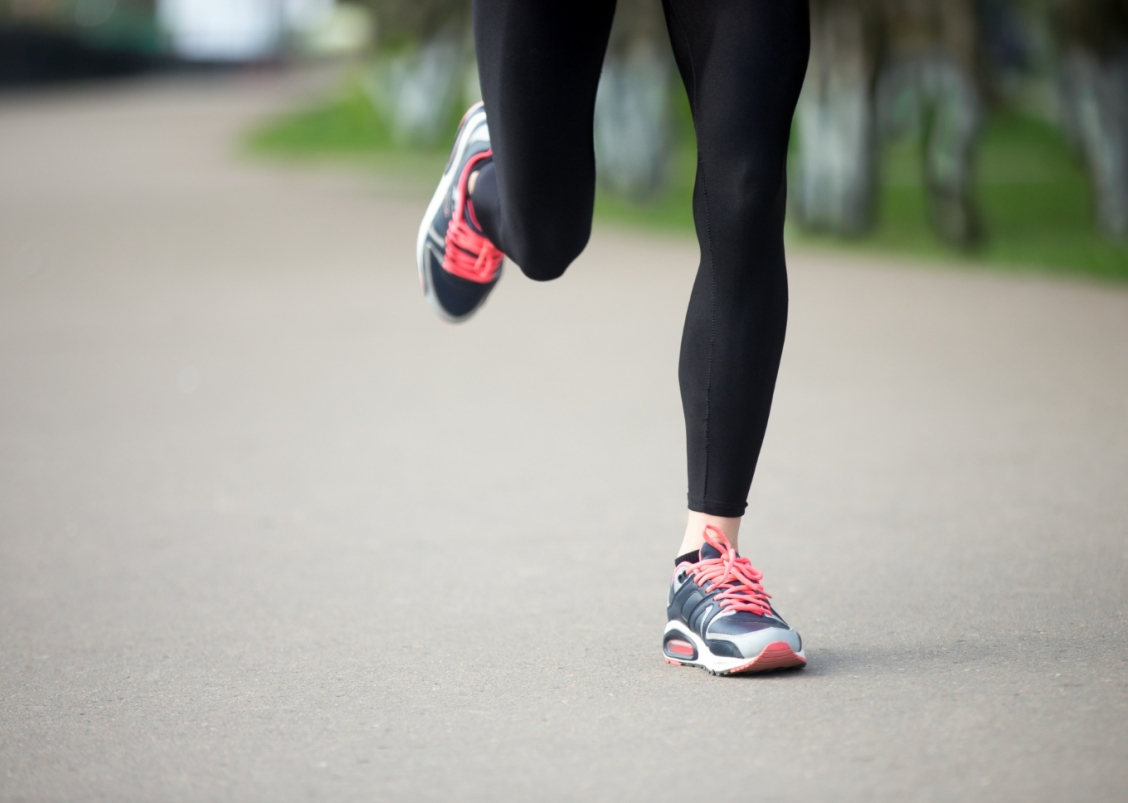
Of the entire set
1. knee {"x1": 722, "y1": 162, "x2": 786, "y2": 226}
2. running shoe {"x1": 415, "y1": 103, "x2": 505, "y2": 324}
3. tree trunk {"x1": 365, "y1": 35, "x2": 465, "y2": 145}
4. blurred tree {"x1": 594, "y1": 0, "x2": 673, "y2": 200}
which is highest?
knee {"x1": 722, "y1": 162, "x2": 786, "y2": 226}

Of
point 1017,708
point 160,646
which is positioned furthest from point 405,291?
point 1017,708

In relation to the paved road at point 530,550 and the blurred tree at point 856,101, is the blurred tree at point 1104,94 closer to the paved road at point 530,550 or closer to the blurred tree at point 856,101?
the blurred tree at point 856,101

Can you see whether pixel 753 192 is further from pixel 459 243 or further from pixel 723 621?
pixel 459 243

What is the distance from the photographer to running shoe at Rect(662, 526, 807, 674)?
8.09ft

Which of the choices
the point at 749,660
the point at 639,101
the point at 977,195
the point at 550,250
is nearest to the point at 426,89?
the point at 639,101

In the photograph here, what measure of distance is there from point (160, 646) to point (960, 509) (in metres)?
1.98

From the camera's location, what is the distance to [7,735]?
92.9 inches

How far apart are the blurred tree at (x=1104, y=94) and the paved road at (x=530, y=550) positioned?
1991 millimetres

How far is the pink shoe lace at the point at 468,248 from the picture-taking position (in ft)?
10.5

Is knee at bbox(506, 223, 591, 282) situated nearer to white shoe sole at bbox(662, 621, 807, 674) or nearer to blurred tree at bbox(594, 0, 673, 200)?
white shoe sole at bbox(662, 621, 807, 674)

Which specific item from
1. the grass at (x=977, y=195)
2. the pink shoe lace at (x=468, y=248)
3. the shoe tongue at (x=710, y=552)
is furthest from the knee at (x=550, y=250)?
the grass at (x=977, y=195)

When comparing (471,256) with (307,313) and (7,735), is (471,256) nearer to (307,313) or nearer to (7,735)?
(7,735)

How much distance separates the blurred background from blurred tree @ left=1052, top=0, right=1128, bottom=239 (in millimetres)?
12

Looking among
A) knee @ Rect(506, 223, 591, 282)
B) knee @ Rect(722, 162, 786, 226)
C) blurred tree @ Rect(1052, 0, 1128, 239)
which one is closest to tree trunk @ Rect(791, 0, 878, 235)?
blurred tree @ Rect(1052, 0, 1128, 239)
